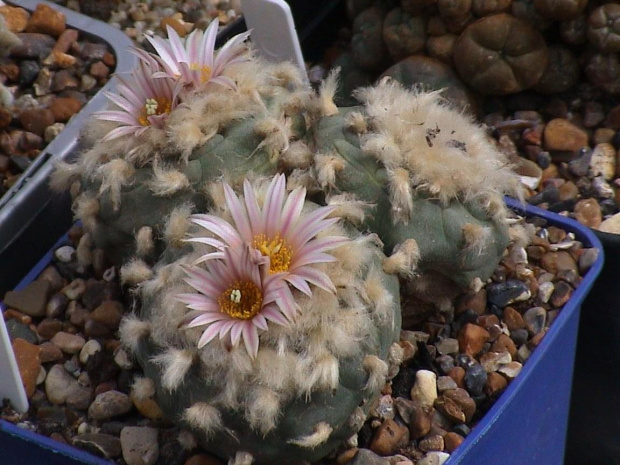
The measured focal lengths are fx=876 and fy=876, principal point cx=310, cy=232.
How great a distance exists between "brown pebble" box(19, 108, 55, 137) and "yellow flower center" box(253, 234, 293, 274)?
0.82 m

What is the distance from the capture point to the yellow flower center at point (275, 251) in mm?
928

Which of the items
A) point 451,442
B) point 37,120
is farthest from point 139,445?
point 37,120

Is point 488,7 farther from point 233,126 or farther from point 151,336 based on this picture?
point 151,336

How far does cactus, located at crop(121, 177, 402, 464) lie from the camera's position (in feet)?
2.91

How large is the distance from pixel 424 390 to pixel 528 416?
0.18m

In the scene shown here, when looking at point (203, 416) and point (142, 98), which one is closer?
point (203, 416)

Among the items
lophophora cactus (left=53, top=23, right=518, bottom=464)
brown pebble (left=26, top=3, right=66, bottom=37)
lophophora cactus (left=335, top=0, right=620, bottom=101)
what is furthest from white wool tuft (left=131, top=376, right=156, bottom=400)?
brown pebble (left=26, top=3, right=66, bottom=37)

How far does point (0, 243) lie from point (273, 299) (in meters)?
0.72

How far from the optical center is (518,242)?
1.29m

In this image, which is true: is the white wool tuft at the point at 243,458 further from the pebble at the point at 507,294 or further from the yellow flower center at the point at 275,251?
the pebble at the point at 507,294

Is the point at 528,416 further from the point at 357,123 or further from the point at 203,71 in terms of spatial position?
the point at 203,71

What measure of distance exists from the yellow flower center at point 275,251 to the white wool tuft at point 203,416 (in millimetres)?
155

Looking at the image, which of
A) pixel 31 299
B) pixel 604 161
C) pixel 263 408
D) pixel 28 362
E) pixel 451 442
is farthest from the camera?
pixel 604 161

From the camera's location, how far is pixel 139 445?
1072 millimetres
